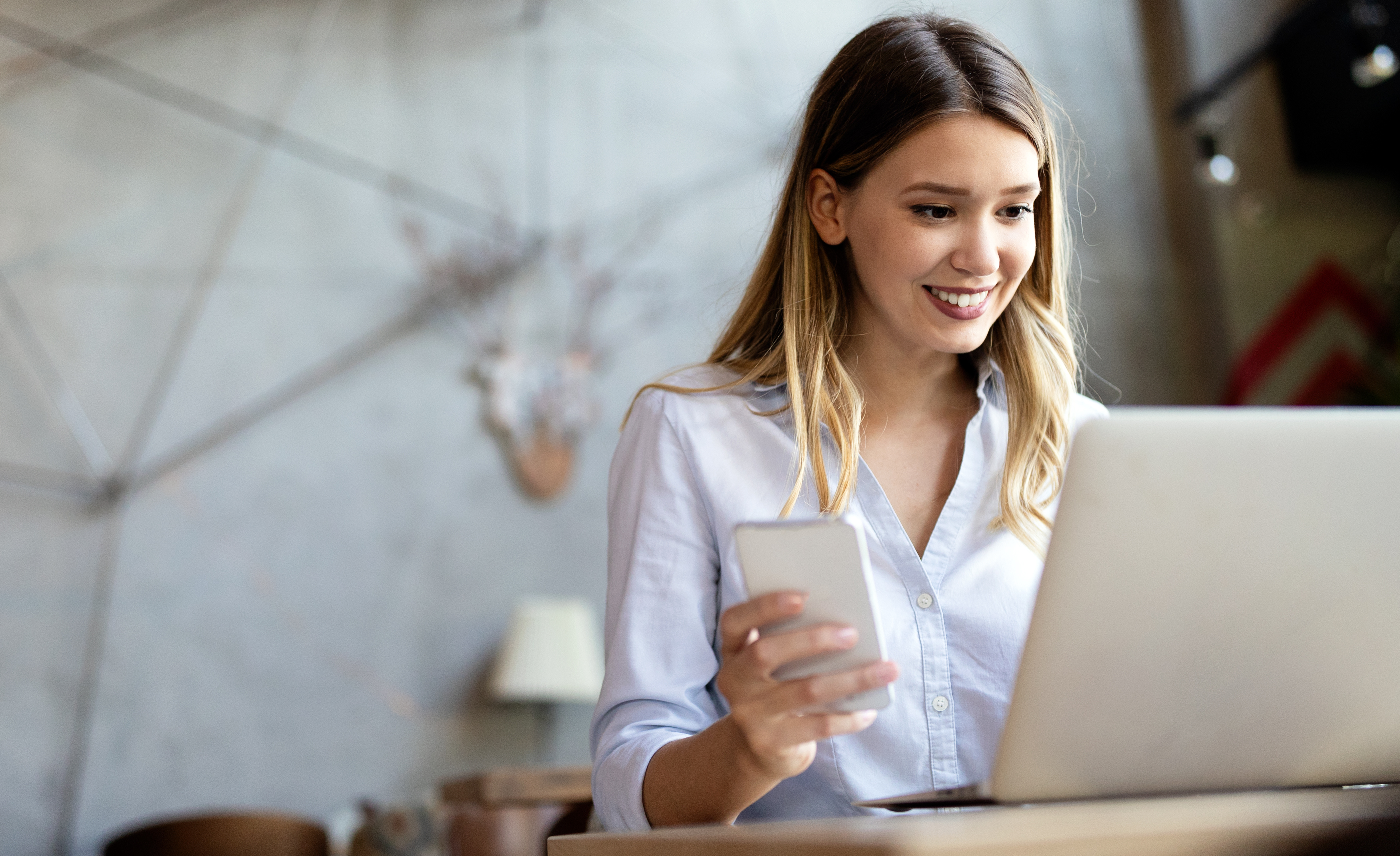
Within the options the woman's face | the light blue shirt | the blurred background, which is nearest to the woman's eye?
the woman's face

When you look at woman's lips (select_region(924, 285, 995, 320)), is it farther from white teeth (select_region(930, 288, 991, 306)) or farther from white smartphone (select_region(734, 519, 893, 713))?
white smartphone (select_region(734, 519, 893, 713))

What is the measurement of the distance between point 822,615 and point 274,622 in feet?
12.2

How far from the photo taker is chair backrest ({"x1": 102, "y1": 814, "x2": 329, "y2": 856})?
3.17m

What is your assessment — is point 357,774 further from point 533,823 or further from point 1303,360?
point 1303,360

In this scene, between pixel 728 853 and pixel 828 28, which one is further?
pixel 828 28

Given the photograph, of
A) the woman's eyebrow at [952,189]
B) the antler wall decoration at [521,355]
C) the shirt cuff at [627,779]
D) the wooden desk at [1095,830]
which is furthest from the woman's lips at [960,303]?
the antler wall decoration at [521,355]

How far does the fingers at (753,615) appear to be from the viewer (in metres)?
0.73

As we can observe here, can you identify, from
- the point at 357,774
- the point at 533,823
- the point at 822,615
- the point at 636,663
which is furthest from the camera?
the point at 357,774

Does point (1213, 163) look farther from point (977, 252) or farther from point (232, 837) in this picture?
point (232, 837)

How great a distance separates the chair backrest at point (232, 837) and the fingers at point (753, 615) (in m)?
2.85

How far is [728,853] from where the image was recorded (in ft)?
1.91

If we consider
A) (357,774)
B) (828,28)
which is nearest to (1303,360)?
(828,28)

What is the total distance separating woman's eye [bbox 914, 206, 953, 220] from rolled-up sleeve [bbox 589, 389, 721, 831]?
0.35 m

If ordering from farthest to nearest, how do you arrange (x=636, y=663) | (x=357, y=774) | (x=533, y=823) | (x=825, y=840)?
(x=357, y=774) < (x=533, y=823) < (x=636, y=663) < (x=825, y=840)
